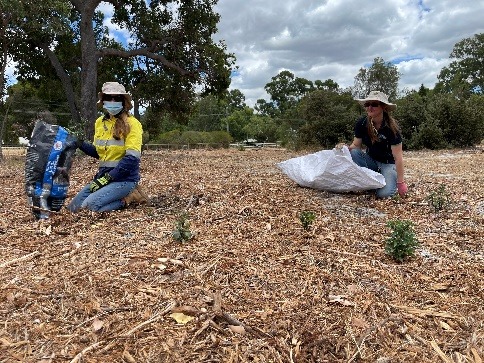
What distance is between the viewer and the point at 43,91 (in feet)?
57.3

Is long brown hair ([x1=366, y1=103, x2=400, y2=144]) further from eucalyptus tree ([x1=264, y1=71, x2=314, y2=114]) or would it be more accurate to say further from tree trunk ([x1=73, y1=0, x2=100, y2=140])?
eucalyptus tree ([x1=264, y1=71, x2=314, y2=114])

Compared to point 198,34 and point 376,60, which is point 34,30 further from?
point 376,60

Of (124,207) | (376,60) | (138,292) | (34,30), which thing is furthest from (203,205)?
(376,60)

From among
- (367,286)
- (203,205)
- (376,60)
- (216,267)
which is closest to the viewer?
(367,286)

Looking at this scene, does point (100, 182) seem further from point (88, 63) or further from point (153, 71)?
point (153, 71)

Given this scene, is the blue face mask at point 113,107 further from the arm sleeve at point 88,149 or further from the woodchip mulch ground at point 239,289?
the woodchip mulch ground at point 239,289

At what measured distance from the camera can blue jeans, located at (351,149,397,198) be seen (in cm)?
463

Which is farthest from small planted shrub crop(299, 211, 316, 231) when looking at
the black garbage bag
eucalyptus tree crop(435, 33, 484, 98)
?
eucalyptus tree crop(435, 33, 484, 98)

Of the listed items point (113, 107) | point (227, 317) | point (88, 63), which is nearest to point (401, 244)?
point (227, 317)

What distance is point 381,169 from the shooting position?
4.95m

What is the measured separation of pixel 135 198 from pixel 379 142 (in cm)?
274

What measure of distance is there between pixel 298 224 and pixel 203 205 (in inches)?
43.9

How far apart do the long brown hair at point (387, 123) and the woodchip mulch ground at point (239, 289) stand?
42.2 inches

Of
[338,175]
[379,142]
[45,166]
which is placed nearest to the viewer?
[45,166]
